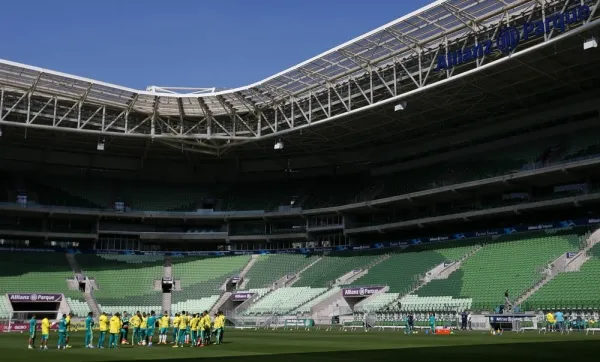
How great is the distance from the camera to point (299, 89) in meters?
50.4

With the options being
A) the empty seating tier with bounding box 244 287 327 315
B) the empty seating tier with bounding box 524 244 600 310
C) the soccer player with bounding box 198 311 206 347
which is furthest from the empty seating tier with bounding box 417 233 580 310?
the soccer player with bounding box 198 311 206 347

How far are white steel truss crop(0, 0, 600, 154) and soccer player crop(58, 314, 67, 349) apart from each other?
25.7m

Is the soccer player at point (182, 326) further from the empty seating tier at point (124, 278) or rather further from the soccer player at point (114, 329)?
the empty seating tier at point (124, 278)

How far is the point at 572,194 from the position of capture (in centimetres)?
4888

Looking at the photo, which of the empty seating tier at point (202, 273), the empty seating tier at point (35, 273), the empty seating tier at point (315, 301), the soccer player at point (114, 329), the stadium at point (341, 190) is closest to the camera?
the soccer player at point (114, 329)

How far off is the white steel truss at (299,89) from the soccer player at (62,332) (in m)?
25.7

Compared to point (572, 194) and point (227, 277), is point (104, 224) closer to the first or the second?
point (227, 277)

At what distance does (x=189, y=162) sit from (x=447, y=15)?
39.3m

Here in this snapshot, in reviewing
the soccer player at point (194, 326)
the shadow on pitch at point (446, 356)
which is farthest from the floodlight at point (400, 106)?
the shadow on pitch at point (446, 356)

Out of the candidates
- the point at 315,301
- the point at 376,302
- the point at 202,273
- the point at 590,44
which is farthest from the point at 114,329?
the point at 202,273

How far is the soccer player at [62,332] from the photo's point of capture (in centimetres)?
2494

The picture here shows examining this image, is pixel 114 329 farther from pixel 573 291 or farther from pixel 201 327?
pixel 573 291

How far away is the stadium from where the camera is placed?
134 ft

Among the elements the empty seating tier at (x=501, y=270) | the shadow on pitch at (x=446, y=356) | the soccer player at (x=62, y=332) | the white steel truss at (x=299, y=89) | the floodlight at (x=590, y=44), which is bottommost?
the shadow on pitch at (x=446, y=356)
